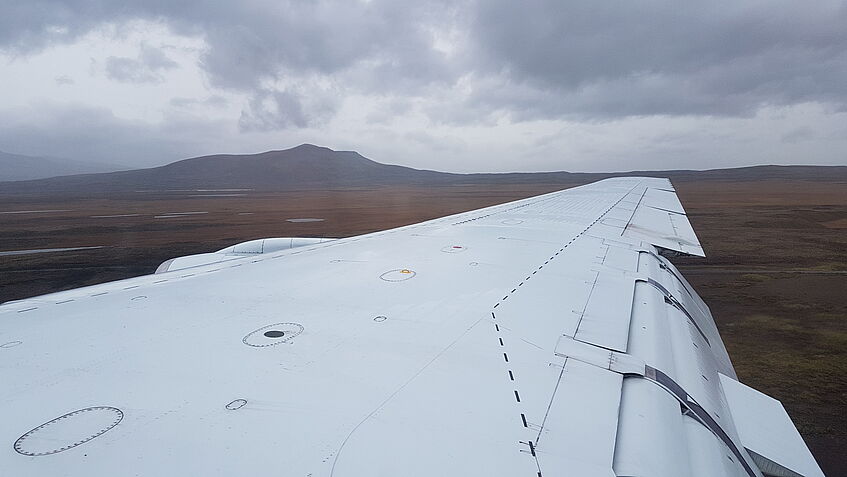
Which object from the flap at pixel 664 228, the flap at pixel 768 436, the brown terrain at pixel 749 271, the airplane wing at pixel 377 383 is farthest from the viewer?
the flap at pixel 664 228

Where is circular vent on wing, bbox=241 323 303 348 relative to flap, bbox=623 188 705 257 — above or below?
above

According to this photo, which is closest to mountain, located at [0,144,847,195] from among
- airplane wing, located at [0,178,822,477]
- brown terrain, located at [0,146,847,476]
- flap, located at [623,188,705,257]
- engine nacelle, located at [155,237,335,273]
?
brown terrain, located at [0,146,847,476]

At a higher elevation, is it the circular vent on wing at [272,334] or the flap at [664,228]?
the circular vent on wing at [272,334]

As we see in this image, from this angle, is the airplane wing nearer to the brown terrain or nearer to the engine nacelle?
the engine nacelle

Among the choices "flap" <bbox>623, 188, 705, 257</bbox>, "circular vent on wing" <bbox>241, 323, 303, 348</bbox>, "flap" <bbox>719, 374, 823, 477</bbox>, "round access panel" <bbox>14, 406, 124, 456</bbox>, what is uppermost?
"round access panel" <bbox>14, 406, 124, 456</bbox>

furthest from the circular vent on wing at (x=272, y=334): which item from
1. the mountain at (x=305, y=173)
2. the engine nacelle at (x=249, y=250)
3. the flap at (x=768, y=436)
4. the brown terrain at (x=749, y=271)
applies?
the mountain at (x=305, y=173)

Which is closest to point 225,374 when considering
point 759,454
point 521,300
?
point 521,300

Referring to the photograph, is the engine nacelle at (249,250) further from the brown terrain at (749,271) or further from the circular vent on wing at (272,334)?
the brown terrain at (749,271)

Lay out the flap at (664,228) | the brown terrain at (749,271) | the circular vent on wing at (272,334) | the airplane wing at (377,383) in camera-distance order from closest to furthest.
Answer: the airplane wing at (377,383), the circular vent on wing at (272,334), the brown terrain at (749,271), the flap at (664,228)

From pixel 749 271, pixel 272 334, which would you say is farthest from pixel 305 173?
pixel 272 334
